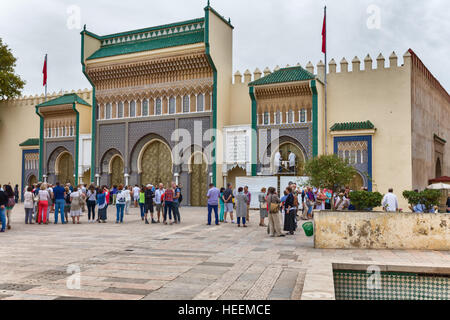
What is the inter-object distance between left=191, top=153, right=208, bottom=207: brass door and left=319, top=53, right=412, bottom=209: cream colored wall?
746cm

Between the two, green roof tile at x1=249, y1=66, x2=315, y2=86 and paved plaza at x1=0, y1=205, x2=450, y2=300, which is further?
green roof tile at x1=249, y1=66, x2=315, y2=86

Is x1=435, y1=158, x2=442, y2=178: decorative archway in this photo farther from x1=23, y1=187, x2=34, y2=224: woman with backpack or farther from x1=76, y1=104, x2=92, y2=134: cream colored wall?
x1=23, y1=187, x2=34, y2=224: woman with backpack

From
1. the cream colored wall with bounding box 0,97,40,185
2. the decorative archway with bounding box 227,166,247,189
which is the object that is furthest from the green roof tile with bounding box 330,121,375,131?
the cream colored wall with bounding box 0,97,40,185

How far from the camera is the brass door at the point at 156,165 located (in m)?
27.6

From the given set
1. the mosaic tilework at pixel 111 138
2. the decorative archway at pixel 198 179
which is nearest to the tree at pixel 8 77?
the mosaic tilework at pixel 111 138

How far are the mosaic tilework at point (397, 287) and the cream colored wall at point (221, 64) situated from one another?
63.7ft

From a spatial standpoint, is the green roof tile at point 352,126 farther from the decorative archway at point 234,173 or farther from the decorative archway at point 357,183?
the decorative archway at point 234,173

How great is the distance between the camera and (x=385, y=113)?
23.5 metres

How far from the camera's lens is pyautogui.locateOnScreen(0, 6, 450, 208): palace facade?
2348 cm

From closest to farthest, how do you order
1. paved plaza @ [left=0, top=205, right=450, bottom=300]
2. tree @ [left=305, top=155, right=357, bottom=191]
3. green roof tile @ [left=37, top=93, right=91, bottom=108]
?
paved plaza @ [left=0, top=205, right=450, bottom=300]
tree @ [left=305, top=155, right=357, bottom=191]
green roof tile @ [left=37, top=93, right=91, bottom=108]

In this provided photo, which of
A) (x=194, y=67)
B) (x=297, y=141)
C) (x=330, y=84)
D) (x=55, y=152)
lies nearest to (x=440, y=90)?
(x=330, y=84)

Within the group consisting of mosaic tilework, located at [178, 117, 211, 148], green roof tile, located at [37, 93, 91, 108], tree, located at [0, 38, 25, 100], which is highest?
tree, located at [0, 38, 25, 100]
